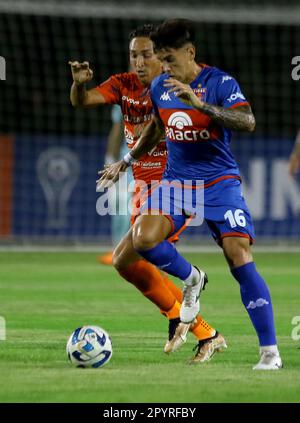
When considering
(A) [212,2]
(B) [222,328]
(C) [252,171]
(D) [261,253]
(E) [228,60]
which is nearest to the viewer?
(B) [222,328]

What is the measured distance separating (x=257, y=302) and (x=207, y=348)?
2.26 feet

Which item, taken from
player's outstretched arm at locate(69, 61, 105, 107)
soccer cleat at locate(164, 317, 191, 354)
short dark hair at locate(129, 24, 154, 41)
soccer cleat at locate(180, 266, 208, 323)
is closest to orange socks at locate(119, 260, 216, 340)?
soccer cleat at locate(164, 317, 191, 354)

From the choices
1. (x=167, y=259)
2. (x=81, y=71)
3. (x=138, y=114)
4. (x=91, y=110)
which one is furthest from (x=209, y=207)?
(x=91, y=110)

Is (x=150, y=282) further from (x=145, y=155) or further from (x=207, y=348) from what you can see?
(x=145, y=155)

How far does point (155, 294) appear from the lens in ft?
24.7

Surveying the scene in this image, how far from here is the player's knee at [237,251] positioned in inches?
260

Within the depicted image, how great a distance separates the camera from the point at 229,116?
6531mm

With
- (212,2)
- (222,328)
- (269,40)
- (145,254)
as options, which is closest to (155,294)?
(145,254)

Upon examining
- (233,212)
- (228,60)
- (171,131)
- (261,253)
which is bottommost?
(261,253)

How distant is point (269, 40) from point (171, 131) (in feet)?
58.3

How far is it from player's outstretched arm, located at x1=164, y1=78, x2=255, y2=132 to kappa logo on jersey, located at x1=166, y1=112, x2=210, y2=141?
42cm

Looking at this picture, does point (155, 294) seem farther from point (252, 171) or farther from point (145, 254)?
point (252, 171)

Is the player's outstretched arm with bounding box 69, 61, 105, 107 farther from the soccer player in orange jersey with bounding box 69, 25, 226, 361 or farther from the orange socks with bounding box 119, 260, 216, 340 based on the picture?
the orange socks with bounding box 119, 260, 216, 340

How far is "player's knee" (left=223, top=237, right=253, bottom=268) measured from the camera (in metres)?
6.60
